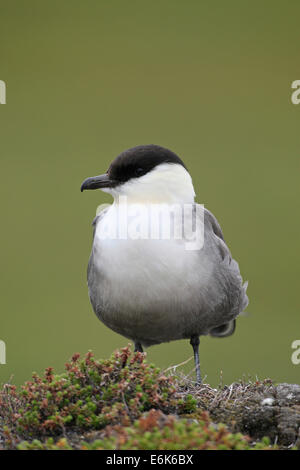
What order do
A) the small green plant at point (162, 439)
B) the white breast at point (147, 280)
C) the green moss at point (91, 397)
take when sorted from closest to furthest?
the small green plant at point (162, 439)
the green moss at point (91, 397)
the white breast at point (147, 280)

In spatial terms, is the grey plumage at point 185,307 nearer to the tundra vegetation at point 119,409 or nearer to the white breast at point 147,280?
the white breast at point 147,280

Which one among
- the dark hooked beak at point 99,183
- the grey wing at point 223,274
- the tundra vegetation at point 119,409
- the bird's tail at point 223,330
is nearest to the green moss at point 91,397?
the tundra vegetation at point 119,409

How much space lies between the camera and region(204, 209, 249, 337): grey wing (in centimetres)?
586

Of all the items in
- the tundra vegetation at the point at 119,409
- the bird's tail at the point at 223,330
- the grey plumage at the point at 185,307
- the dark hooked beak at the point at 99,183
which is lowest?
the tundra vegetation at the point at 119,409

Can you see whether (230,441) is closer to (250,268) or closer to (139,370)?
(139,370)

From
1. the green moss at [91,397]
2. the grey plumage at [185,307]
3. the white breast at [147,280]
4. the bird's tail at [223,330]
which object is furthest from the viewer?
the bird's tail at [223,330]

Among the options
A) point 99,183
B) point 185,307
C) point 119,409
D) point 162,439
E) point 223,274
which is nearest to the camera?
point 162,439

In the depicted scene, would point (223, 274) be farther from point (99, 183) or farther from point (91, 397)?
point (91, 397)

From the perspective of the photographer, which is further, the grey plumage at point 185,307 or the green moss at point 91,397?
the grey plumage at point 185,307

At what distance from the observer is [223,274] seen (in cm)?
596

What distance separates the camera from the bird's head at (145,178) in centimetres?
557

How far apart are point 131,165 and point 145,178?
6.0 inches

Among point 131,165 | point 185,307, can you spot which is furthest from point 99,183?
point 185,307

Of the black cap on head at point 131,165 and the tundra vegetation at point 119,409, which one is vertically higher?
the black cap on head at point 131,165
